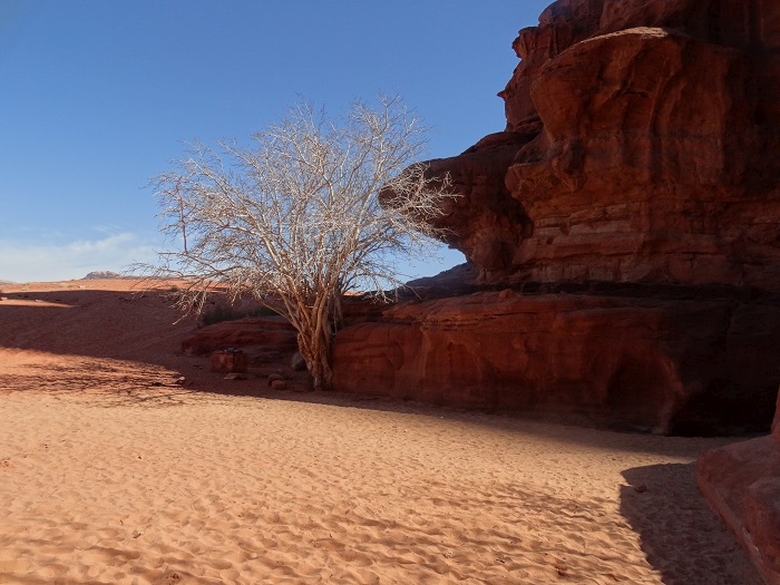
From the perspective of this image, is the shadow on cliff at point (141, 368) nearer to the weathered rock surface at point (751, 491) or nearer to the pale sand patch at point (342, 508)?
the pale sand patch at point (342, 508)

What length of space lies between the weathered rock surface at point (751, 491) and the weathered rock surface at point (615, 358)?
4949 millimetres

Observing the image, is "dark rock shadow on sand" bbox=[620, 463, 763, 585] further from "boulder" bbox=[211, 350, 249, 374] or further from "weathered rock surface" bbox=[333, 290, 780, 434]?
"boulder" bbox=[211, 350, 249, 374]

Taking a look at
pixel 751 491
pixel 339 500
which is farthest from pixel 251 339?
pixel 751 491

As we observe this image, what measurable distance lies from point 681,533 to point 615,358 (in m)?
6.57

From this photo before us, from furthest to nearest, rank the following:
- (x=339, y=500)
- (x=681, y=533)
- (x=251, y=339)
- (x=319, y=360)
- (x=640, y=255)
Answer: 1. (x=251, y=339)
2. (x=319, y=360)
3. (x=640, y=255)
4. (x=339, y=500)
5. (x=681, y=533)

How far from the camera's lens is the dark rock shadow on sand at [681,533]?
5145 mm

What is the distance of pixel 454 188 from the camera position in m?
20.0

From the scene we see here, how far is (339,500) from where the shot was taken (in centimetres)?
669

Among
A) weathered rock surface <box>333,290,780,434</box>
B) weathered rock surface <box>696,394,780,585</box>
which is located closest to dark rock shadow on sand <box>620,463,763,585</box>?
weathered rock surface <box>696,394,780,585</box>

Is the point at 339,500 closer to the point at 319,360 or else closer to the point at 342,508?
the point at 342,508

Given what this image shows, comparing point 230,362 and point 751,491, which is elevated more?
point 230,362

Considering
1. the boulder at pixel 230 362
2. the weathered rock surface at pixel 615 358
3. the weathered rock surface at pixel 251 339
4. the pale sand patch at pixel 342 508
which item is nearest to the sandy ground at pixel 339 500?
the pale sand patch at pixel 342 508

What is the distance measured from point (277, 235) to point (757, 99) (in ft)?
41.3

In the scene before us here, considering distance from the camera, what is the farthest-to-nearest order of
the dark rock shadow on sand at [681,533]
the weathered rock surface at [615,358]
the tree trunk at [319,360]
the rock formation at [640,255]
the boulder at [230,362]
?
the boulder at [230,362], the tree trunk at [319,360], the rock formation at [640,255], the weathered rock surface at [615,358], the dark rock shadow on sand at [681,533]
